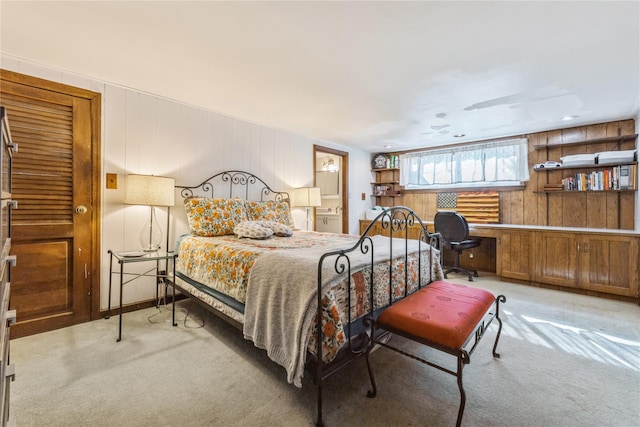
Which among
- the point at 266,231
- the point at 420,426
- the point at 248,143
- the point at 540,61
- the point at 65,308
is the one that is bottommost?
the point at 420,426

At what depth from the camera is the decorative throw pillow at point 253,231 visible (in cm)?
273

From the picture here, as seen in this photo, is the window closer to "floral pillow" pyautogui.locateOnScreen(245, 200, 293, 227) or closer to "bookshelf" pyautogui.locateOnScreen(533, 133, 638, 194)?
"bookshelf" pyautogui.locateOnScreen(533, 133, 638, 194)

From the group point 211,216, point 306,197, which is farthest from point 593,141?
point 211,216

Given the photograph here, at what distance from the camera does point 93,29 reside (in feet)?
6.30

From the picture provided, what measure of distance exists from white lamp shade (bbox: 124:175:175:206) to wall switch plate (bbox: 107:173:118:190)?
4.8 inches

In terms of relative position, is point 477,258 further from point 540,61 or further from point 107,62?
point 107,62

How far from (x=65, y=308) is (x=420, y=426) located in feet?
9.61

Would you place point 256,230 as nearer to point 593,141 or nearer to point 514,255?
point 514,255

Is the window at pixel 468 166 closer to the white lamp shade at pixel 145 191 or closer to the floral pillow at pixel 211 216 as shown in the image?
the floral pillow at pixel 211 216

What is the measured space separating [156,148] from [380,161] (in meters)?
4.09

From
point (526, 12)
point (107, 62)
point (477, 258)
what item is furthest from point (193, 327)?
point (477, 258)

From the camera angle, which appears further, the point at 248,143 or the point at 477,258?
the point at 477,258

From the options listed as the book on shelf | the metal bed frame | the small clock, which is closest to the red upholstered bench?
the metal bed frame

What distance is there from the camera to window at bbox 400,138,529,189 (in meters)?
4.39
